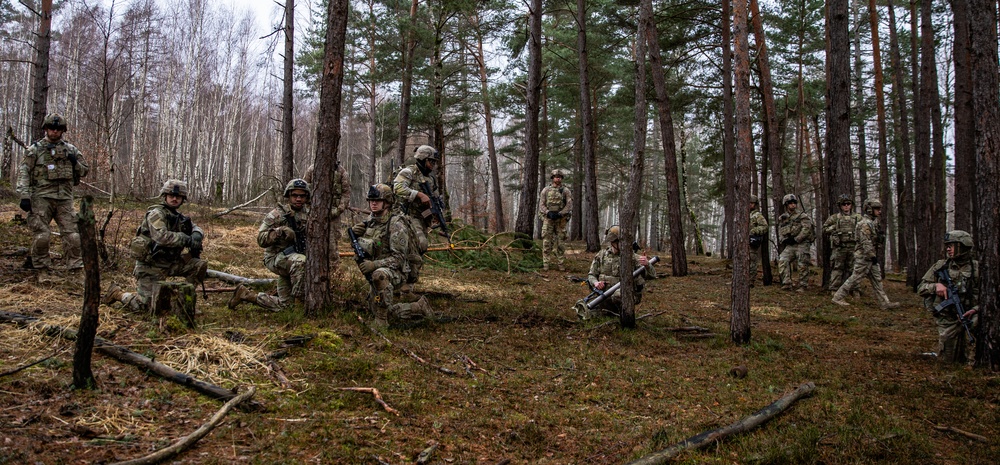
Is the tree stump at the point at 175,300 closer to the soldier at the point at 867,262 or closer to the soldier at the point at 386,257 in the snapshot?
the soldier at the point at 386,257

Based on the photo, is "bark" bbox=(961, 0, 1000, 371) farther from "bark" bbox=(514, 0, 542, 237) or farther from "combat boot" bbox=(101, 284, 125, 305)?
"combat boot" bbox=(101, 284, 125, 305)

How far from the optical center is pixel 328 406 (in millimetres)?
4250

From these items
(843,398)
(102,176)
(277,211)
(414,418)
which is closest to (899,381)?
(843,398)

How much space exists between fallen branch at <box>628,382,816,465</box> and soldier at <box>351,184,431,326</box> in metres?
3.97

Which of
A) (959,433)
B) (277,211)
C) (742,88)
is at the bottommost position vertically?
(959,433)

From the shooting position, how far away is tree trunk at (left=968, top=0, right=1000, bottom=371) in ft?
19.6

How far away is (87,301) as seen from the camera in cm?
372

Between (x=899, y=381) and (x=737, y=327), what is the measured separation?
1859mm

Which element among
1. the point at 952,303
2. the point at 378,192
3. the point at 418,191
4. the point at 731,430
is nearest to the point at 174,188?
the point at 378,192

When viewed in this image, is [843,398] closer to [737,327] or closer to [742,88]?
[737,327]

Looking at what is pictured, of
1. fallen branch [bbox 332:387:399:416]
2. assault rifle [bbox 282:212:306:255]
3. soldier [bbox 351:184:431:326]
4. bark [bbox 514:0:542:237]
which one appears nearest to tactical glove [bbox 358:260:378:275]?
soldier [bbox 351:184:431:326]

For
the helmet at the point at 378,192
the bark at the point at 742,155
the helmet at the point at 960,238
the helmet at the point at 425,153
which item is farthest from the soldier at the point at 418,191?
the helmet at the point at 960,238

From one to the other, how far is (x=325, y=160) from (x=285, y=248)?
1641mm

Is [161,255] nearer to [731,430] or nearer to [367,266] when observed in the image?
[367,266]
